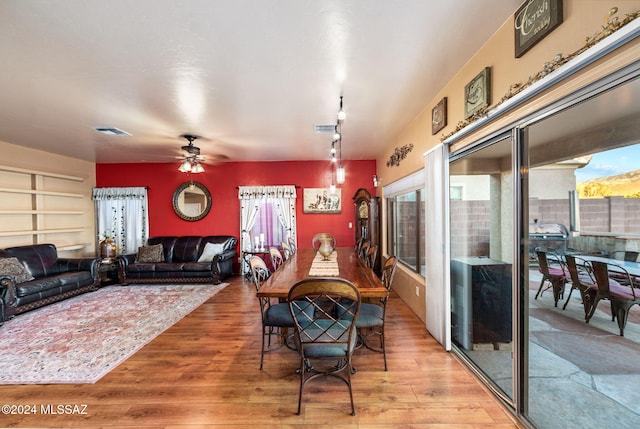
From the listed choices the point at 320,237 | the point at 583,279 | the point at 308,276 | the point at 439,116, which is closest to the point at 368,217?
the point at 320,237

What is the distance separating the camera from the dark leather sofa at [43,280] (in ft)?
11.7

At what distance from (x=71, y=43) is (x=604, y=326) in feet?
12.3

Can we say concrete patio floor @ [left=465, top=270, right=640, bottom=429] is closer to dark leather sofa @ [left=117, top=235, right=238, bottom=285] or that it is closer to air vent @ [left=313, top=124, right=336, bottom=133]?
→ air vent @ [left=313, top=124, right=336, bottom=133]

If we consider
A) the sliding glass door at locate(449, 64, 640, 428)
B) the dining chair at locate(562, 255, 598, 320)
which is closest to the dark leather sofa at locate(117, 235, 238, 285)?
the sliding glass door at locate(449, 64, 640, 428)

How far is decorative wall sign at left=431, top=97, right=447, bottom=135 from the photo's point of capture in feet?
8.54

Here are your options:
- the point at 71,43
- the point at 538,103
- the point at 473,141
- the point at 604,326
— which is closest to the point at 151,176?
the point at 71,43

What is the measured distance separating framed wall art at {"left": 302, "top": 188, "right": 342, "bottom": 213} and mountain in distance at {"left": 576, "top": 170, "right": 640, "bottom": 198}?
15.6ft

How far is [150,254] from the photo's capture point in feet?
18.4

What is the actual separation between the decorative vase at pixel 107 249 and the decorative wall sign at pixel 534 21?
7.19 m

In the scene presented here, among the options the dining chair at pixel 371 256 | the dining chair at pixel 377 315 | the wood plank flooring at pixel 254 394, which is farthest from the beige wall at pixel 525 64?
the wood plank flooring at pixel 254 394

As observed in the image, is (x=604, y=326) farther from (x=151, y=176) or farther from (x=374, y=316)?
(x=151, y=176)

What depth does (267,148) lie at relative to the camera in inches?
195

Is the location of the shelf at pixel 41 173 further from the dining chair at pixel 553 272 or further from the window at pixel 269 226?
the dining chair at pixel 553 272

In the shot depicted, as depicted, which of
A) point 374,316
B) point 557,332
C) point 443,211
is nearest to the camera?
point 557,332
